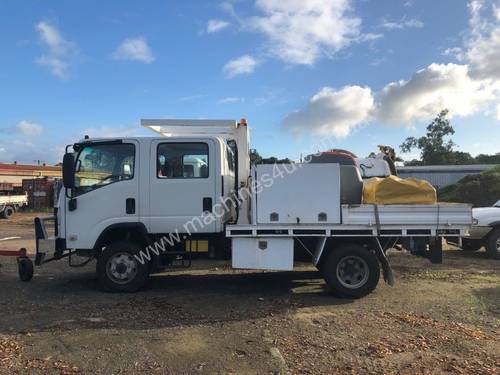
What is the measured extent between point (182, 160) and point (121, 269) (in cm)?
204

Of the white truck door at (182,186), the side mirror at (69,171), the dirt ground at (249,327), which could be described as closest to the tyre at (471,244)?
the dirt ground at (249,327)

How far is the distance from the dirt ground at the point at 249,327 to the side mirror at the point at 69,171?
1814 millimetres

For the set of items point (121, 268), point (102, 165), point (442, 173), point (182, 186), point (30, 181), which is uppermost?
point (442, 173)

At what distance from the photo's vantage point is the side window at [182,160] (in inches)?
294

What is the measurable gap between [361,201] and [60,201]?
4.90 metres

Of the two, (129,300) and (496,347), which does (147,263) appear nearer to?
(129,300)

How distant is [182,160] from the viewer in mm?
7500

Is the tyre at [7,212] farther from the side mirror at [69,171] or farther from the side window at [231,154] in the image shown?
the side window at [231,154]

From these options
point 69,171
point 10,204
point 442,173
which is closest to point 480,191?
point 442,173

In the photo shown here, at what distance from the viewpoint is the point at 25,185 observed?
1406 inches

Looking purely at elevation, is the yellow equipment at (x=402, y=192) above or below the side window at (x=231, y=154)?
below

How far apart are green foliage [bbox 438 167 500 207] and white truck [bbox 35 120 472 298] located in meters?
19.2

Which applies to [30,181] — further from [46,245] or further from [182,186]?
[182,186]

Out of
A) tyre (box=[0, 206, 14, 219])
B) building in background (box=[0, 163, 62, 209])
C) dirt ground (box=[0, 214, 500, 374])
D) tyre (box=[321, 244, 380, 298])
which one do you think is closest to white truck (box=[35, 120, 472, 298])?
tyre (box=[321, 244, 380, 298])
